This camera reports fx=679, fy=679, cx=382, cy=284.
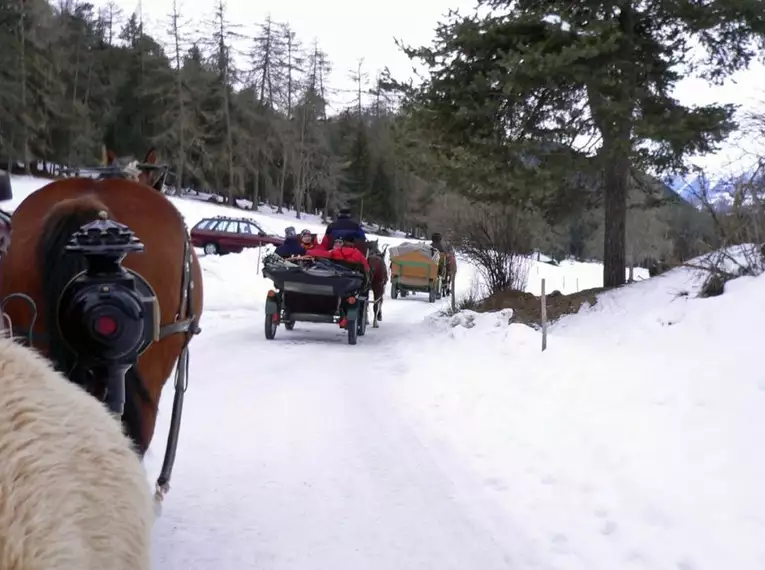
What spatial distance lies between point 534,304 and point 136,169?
29.2 feet

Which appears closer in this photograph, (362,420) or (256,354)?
(362,420)

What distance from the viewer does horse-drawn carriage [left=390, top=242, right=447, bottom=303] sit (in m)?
21.4

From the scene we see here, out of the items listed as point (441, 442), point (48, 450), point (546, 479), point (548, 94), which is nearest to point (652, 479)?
point (546, 479)

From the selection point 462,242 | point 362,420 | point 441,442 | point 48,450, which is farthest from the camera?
point 462,242

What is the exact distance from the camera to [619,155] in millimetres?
10234

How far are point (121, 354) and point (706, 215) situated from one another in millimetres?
8089

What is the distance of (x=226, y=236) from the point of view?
28656 mm

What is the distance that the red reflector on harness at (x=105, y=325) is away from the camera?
236 cm

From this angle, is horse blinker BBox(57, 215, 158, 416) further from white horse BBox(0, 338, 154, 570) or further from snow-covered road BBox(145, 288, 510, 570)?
snow-covered road BBox(145, 288, 510, 570)

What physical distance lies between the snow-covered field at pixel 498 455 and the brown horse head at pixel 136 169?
189 cm

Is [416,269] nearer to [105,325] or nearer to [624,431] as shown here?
[624,431]

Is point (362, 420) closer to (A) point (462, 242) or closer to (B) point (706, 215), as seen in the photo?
(B) point (706, 215)

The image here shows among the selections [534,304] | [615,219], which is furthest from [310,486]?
[615,219]

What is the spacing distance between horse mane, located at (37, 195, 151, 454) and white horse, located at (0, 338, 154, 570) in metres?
1.33
